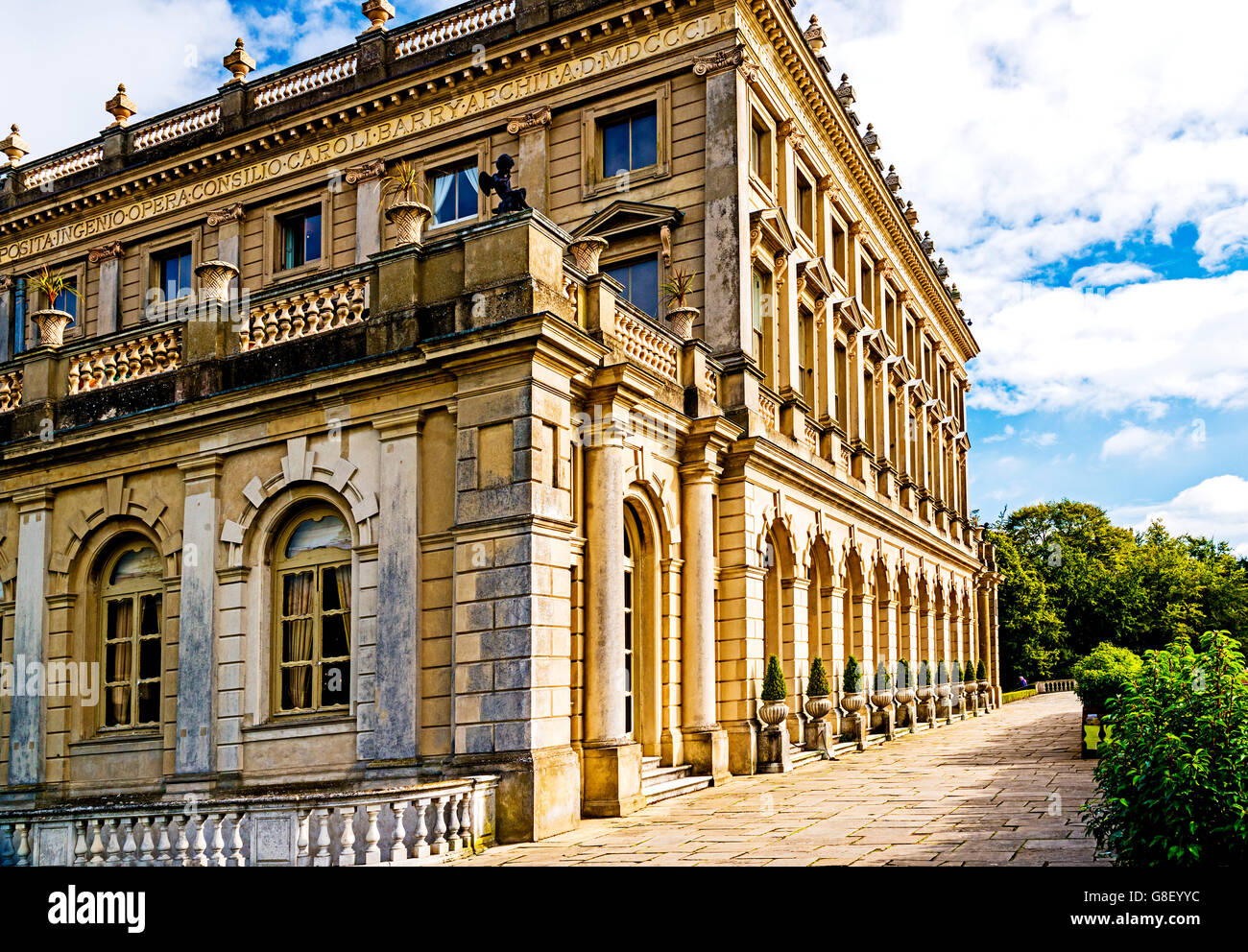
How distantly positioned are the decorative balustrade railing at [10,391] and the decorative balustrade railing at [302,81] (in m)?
10.3

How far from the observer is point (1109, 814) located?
8.80 m

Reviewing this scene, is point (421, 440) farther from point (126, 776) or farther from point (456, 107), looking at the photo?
point (456, 107)

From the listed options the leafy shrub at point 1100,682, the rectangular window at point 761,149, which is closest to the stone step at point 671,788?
the leafy shrub at point 1100,682

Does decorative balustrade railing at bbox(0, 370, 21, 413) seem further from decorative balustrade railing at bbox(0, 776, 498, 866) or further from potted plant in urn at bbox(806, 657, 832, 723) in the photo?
potted plant in urn at bbox(806, 657, 832, 723)

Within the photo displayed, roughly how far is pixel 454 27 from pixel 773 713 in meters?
14.5

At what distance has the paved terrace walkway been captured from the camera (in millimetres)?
11336

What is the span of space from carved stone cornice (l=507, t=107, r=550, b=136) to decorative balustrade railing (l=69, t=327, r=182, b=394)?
9.19 m

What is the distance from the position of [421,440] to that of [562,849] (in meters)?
5.08

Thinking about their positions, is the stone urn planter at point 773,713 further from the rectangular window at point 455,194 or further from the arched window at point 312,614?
→ the rectangular window at point 455,194

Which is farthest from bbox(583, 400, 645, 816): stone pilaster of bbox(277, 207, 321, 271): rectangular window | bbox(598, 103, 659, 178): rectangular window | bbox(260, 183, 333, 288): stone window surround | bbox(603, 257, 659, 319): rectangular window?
bbox(277, 207, 321, 271): rectangular window

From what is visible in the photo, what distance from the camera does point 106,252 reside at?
2877 cm

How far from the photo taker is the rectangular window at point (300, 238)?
87.8ft

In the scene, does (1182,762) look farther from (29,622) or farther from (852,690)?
(852,690)
